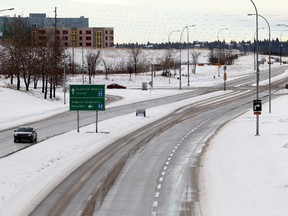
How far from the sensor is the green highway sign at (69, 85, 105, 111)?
5156 centimetres

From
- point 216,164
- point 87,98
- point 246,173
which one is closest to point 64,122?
point 87,98

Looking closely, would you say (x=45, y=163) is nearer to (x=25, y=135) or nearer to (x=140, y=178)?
(x=140, y=178)

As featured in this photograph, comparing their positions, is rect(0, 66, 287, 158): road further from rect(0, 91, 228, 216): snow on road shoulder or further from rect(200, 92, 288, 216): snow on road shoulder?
rect(200, 92, 288, 216): snow on road shoulder

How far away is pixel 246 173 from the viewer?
31.4m

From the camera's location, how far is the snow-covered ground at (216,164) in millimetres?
24609

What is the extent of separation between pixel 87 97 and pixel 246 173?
76.2ft

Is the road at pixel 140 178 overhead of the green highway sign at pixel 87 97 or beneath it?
beneath

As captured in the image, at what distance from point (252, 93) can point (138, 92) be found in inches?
758

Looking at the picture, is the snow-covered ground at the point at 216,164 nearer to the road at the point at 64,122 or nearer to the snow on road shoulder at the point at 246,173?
the snow on road shoulder at the point at 246,173

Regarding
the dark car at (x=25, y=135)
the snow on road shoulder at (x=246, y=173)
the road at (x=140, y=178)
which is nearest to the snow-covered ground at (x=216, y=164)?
the snow on road shoulder at (x=246, y=173)

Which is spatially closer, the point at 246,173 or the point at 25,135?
the point at 246,173

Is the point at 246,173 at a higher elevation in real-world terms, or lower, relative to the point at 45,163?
lower

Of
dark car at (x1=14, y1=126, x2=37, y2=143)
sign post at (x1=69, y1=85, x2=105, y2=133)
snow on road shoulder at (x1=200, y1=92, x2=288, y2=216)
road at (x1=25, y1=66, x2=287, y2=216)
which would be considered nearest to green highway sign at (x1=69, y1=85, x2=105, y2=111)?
sign post at (x1=69, y1=85, x2=105, y2=133)

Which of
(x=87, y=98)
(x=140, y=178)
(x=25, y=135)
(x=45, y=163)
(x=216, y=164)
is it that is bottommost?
(x=140, y=178)
